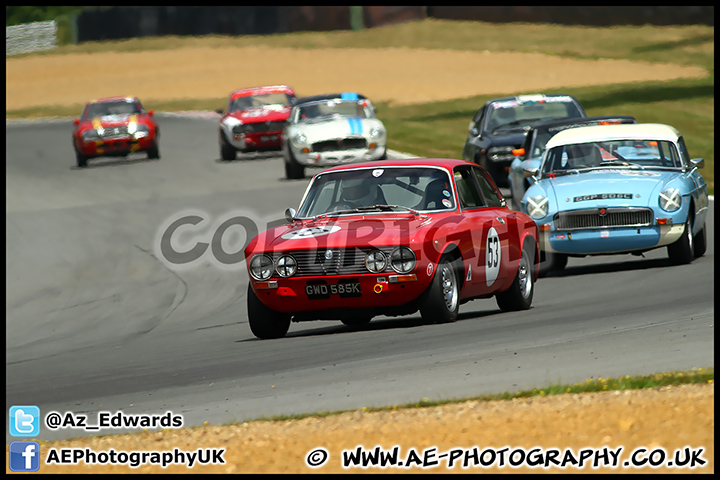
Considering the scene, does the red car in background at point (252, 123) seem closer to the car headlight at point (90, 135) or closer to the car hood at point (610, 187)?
the car headlight at point (90, 135)

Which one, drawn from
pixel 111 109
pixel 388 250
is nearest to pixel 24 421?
pixel 388 250

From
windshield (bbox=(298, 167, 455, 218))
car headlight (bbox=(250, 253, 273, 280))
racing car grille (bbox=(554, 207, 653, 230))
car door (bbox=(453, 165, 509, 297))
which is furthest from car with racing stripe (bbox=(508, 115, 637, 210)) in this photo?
car headlight (bbox=(250, 253, 273, 280))

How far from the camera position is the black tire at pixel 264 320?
1110cm

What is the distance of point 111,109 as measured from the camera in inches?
1206

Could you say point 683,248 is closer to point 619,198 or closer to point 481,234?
point 619,198

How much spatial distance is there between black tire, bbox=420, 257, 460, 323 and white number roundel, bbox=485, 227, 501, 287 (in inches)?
18.8

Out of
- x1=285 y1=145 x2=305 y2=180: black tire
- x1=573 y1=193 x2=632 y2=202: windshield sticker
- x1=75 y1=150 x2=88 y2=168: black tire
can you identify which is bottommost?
x1=75 y1=150 x2=88 y2=168: black tire

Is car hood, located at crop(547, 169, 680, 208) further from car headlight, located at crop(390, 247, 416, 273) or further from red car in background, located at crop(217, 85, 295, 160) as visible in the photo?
red car in background, located at crop(217, 85, 295, 160)

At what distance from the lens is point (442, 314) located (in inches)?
431

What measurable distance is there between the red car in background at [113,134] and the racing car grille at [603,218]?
54.5 feet

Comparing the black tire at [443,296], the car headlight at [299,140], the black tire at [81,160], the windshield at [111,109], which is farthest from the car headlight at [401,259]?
the black tire at [81,160]

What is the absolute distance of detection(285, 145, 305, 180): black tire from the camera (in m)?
24.6

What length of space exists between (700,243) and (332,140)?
9.97 m

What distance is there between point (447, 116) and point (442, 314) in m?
27.9
